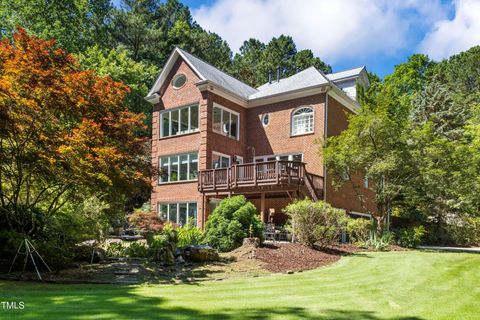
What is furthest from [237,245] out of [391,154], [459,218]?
[459,218]

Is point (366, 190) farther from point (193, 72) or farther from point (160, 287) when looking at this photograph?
point (160, 287)

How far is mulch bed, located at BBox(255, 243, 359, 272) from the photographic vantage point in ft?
36.0

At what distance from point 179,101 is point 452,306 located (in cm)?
1897

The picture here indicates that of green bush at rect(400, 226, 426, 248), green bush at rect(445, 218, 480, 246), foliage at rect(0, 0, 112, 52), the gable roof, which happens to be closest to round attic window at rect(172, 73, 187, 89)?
the gable roof

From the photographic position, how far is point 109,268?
10.6 meters

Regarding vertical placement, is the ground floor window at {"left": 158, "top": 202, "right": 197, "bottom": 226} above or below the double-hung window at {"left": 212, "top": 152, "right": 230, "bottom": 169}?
below

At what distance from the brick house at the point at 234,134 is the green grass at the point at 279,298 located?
9754 mm

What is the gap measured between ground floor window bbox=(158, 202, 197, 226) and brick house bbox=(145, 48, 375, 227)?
0.06 meters

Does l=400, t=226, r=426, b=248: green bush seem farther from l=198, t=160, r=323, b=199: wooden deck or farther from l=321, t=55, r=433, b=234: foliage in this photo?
l=198, t=160, r=323, b=199: wooden deck

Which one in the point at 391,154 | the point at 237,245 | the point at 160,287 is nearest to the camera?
the point at 160,287

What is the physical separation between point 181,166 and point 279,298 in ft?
54.9

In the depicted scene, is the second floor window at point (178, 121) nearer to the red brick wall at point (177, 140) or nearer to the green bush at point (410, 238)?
the red brick wall at point (177, 140)

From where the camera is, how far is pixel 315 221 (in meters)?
14.0

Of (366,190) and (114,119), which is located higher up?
(114,119)
